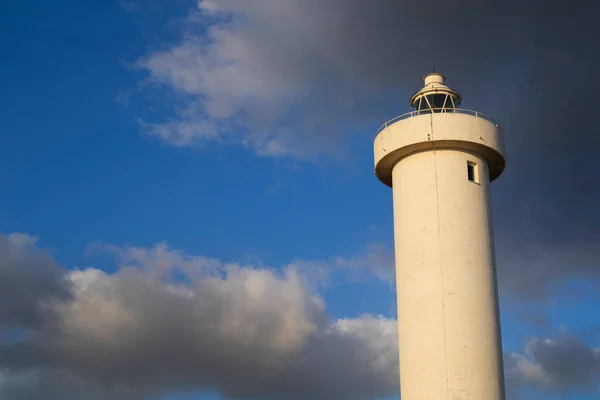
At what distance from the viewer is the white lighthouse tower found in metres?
31.8

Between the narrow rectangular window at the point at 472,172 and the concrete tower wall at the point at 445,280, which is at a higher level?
the narrow rectangular window at the point at 472,172

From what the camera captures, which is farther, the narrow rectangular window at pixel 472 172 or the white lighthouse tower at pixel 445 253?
the narrow rectangular window at pixel 472 172

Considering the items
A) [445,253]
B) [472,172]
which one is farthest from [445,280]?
[472,172]

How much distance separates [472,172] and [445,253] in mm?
4461

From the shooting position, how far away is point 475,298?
107ft

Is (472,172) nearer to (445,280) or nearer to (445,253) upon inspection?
(445,253)

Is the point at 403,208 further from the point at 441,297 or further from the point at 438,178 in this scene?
the point at 441,297

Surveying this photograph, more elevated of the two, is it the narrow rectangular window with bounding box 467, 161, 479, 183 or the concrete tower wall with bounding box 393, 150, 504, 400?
the narrow rectangular window with bounding box 467, 161, 479, 183

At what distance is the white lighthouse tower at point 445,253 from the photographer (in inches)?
1251

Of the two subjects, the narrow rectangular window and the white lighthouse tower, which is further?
the narrow rectangular window

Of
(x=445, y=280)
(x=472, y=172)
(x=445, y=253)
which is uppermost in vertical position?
(x=472, y=172)

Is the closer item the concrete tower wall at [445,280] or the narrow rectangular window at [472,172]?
the concrete tower wall at [445,280]

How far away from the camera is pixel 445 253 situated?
33.0 meters

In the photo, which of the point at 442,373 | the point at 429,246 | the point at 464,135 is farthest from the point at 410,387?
the point at 464,135
